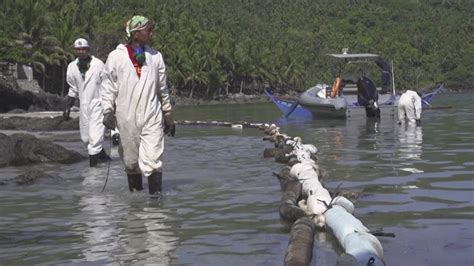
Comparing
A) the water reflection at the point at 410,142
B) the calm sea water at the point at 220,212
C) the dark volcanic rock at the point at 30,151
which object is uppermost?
the dark volcanic rock at the point at 30,151

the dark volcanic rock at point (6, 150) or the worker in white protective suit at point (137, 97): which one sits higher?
the worker in white protective suit at point (137, 97)

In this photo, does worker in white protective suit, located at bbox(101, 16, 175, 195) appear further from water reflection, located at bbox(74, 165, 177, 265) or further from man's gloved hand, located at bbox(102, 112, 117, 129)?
water reflection, located at bbox(74, 165, 177, 265)

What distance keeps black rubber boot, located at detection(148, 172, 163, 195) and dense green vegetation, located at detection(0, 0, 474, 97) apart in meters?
33.3

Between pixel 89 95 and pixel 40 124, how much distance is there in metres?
10.3

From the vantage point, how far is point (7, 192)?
8.51 metres

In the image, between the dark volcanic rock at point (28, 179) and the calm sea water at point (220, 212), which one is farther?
the dark volcanic rock at point (28, 179)

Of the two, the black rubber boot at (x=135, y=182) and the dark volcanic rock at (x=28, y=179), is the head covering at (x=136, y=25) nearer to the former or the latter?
the black rubber boot at (x=135, y=182)

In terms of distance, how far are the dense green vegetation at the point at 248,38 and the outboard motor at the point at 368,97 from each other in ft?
57.0

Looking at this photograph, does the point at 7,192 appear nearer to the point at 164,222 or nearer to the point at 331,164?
the point at 164,222

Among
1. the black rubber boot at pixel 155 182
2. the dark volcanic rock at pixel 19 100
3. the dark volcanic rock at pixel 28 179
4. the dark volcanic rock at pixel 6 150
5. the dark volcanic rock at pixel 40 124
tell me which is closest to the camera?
the black rubber boot at pixel 155 182

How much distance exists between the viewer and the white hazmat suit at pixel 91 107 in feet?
35.3

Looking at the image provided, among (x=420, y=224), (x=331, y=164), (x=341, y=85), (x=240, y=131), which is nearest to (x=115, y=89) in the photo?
(x=420, y=224)

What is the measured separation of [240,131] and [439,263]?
599 inches

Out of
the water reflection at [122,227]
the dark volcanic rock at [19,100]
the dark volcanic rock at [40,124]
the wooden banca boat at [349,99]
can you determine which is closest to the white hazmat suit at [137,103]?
the water reflection at [122,227]
